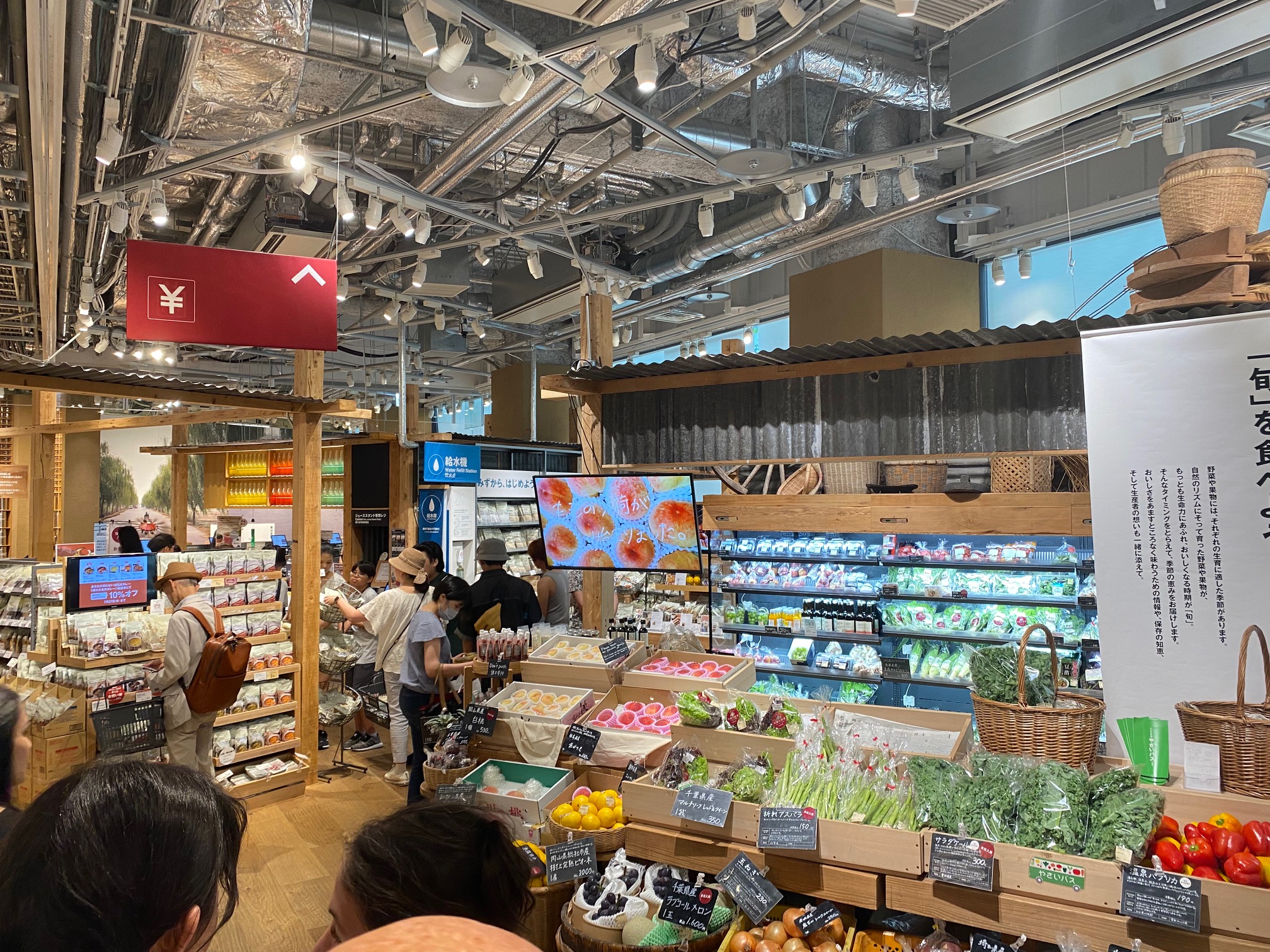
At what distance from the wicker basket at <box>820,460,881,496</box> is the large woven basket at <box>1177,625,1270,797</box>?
5281mm

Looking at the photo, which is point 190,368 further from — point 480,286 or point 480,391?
point 480,286

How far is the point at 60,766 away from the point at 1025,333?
255 inches

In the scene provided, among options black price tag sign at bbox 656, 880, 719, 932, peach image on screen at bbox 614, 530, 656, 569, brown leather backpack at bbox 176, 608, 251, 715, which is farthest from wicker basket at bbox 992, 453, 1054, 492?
brown leather backpack at bbox 176, 608, 251, 715

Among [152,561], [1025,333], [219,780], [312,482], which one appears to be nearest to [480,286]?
[312,482]

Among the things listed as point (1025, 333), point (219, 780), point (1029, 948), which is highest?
point (1025, 333)

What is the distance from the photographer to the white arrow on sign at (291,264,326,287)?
16.6 ft

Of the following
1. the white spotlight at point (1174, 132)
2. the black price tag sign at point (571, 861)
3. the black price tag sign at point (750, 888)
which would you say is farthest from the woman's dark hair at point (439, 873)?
the white spotlight at point (1174, 132)

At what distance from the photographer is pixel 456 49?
4.05 m

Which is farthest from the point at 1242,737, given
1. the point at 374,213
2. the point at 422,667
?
the point at 374,213

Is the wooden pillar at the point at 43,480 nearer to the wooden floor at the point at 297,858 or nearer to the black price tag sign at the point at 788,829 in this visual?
the wooden floor at the point at 297,858

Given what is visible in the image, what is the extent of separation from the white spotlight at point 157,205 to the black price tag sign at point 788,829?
18.6 ft

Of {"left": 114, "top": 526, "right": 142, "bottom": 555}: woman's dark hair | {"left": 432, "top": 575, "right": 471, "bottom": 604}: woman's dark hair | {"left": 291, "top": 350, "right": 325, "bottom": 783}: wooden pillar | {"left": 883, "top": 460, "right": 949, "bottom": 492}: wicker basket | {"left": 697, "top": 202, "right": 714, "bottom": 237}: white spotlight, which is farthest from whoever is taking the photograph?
{"left": 114, "top": 526, "right": 142, "bottom": 555}: woman's dark hair

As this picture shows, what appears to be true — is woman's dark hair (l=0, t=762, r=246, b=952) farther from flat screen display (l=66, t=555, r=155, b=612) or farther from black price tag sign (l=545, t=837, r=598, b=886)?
flat screen display (l=66, t=555, r=155, b=612)

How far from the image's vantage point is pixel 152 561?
6.29m
